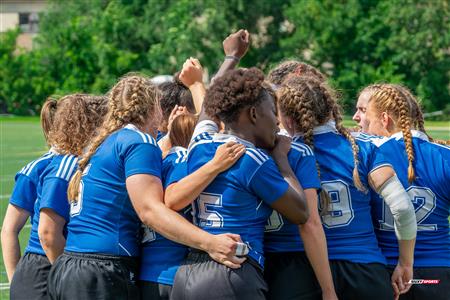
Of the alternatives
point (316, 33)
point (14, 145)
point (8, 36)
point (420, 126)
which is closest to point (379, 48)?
point (316, 33)

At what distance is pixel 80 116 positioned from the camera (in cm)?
466

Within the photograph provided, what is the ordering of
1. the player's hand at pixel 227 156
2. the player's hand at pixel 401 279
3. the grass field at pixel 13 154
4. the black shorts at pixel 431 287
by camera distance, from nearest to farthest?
1. the player's hand at pixel 227 156
2. the player's hand at pixel 401 279
3. the black shorts at pixel 431 287
4. the grass field at pixel 13 154

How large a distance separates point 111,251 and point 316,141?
105 centimetres

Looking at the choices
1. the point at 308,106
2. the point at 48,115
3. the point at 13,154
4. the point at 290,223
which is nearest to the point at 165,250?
the point at 290,223

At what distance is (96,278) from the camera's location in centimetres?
407

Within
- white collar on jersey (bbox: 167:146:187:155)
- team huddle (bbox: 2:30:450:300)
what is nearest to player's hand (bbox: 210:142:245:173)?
team huddle (bbox: 2:30:450:300)

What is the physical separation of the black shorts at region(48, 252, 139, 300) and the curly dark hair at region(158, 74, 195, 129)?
103 cm

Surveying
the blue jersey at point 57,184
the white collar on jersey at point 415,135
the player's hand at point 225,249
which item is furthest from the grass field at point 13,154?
the player's hand at point 225,249

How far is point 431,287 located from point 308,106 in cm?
116

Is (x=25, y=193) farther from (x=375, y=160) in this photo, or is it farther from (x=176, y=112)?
(x=375, y=160)

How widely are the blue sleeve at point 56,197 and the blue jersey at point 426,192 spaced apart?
152 centimetres

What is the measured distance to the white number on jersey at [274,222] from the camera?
13.4ft

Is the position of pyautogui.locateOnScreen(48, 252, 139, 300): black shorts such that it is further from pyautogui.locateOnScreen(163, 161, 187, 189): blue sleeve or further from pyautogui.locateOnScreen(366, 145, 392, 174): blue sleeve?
pyautogui.locateOnScreen(366, 145, 392, 174): blue sleeve

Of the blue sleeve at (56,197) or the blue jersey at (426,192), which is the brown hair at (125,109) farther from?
the blue jersey at (426,192)
